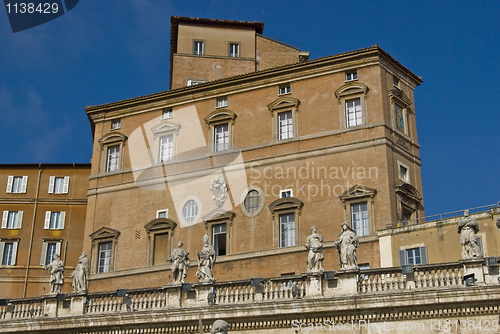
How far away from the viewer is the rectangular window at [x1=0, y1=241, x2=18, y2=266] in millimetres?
50041

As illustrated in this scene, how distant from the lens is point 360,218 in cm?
3597

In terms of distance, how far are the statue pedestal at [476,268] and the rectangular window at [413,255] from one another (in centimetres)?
1277

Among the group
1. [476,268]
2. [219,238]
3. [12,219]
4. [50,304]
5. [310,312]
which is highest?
[12,219]

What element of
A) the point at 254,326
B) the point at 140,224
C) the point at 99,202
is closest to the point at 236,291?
the point at 254,326

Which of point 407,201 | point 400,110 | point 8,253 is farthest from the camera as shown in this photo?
point 8,253

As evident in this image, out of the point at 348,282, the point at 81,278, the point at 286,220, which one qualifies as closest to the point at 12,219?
the point at 286,220

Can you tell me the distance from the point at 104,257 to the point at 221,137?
9.75 meters

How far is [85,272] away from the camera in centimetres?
2695

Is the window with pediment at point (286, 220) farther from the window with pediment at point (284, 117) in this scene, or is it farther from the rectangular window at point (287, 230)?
the window with pediment at point (284, 117)

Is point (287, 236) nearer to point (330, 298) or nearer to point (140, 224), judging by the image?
point (140, 224)

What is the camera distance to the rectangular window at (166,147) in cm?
4247

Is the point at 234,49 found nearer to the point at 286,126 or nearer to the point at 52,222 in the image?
the point at 286,126

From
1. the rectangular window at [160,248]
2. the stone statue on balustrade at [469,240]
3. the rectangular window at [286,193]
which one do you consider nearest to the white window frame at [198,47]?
Answer: the rectangular window at [160,248]

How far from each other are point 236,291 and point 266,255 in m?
13.9
